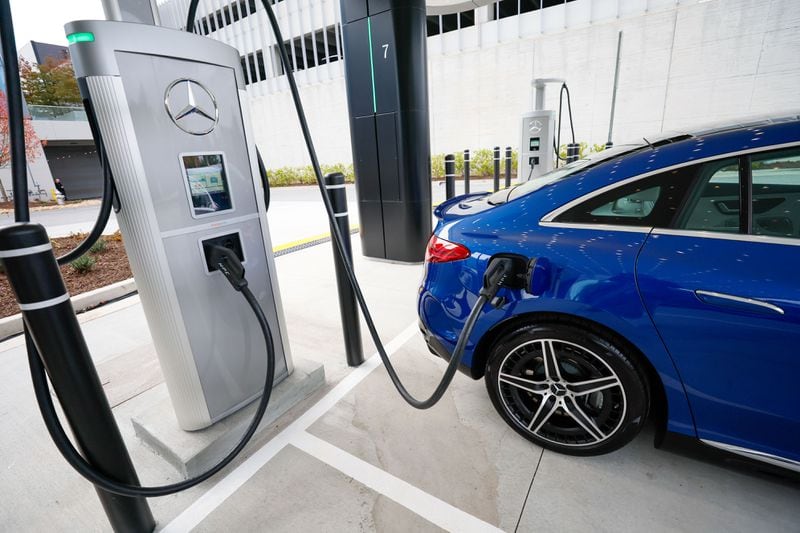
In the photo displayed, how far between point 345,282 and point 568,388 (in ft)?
4.93

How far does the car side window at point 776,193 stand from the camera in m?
1.41

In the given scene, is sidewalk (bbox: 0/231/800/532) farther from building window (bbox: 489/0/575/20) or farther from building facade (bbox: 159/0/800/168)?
building window (bbox: 489/0/575/20)

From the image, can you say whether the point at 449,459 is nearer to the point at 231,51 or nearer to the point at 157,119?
the point at 157,119

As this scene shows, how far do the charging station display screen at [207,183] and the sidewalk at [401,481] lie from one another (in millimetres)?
1274

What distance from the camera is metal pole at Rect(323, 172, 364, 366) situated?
7.88 ft

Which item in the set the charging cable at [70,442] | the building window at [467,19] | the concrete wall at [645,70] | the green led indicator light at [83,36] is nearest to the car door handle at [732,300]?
the charging cable at [70,442]

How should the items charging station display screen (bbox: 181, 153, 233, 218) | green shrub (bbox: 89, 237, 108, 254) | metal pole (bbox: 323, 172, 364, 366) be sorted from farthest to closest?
green shrub (bbox: 89, 237, 108, 254), metal pole (bbox: 323, 172, 364, 366), charging station display screen (bbox: 181, 153, 233, 218)

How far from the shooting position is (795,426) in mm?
1372

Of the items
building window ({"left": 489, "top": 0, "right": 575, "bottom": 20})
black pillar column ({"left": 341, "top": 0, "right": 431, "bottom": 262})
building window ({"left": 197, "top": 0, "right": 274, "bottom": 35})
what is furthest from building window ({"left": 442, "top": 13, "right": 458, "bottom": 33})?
black pillar column ({"left": 341, "top": 0, "right": 431, "bottom": 262})

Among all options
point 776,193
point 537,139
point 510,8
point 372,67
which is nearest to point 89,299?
point 372,67

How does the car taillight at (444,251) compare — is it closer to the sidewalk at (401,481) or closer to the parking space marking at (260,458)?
the sidewalk at (401,481)

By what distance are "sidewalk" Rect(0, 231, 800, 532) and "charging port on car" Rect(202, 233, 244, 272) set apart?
1.01 metres

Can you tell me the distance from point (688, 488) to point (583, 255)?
3.69 ft

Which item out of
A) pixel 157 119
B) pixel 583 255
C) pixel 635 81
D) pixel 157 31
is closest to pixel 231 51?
pixel 157 31
